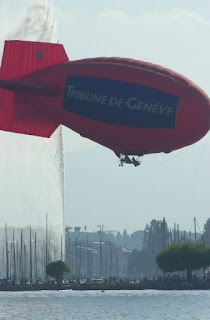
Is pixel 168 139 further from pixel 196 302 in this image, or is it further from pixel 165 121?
pixel 196 302

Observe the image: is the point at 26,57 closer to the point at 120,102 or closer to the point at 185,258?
the point at 120,102

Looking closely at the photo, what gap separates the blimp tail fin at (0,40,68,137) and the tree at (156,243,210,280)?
9475 cm

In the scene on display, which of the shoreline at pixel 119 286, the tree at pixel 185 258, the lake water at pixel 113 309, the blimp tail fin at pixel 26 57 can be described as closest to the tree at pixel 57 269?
the shoreline at pixel 119 286

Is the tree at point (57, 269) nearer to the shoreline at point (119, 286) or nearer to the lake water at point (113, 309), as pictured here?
the shoreline at point (119, 286)

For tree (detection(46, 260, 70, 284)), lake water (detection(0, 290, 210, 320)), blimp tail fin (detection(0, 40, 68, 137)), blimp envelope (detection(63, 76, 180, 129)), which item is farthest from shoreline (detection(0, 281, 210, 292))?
blimp envelope (detection(63, 76, 180, 129))

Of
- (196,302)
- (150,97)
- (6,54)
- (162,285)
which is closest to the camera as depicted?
(150,97)

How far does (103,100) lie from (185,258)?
9830cm

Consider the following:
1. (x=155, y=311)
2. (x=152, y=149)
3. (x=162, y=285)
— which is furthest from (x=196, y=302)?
(x=152, y=149)

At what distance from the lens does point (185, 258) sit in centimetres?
15175

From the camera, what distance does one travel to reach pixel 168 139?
56.7 m

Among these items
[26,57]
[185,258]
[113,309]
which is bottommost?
[113,309]

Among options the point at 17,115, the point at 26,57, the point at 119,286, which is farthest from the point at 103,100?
the point at 119,286

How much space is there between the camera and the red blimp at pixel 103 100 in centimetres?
5566

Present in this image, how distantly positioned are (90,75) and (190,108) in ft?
21.0
